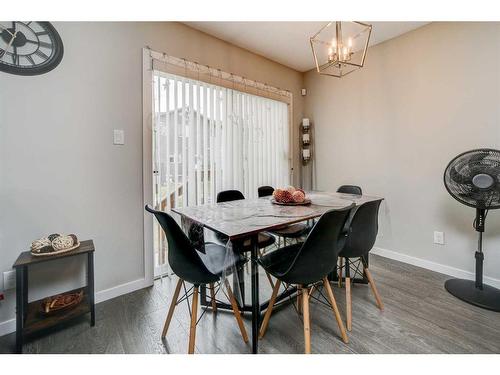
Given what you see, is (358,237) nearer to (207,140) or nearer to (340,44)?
(340,44)

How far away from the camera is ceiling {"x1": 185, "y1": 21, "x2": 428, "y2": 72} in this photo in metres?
2.37

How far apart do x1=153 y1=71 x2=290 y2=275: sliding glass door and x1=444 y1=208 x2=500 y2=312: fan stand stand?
6.93 ft

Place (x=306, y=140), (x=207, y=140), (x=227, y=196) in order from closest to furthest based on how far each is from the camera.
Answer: (x=227, y=196) → (x=207, y=140) → (x=306, y=140)

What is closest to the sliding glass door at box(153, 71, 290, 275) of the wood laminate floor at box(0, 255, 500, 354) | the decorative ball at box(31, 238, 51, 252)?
the wood laminate floor at box(0, 255, 500, 354)

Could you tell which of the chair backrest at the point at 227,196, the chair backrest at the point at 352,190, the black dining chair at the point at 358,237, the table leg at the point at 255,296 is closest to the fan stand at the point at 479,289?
the chair backrest at the point at 352,190

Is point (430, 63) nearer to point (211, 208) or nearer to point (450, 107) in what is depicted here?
point (450, 107)

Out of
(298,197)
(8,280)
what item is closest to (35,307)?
(8,280)

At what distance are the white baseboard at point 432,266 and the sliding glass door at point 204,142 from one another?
5.50 feet

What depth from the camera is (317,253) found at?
46.7 inches

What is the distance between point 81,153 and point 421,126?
10.5ft

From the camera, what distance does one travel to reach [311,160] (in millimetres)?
3572

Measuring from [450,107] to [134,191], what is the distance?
3.09 metres

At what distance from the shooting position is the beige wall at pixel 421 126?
207cm
